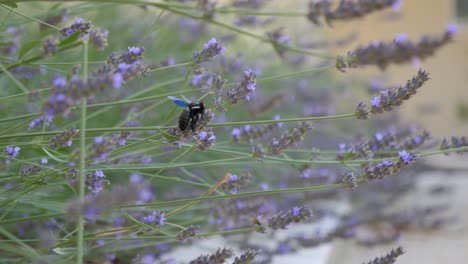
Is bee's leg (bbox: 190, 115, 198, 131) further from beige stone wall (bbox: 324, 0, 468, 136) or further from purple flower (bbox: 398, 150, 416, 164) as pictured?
beige stone wall (bbox: 324, 0, 468, 136)

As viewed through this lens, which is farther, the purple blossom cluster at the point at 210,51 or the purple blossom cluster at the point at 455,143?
the purple blossom cluster at the point at 455,143

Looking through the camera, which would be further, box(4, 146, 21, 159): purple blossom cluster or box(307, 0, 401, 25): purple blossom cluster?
box(307, 0, 401, 25): purple blossom cluster

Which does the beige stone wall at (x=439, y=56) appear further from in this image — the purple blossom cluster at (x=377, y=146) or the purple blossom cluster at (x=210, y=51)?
the purple blossom cluster at (x=210, y=51)

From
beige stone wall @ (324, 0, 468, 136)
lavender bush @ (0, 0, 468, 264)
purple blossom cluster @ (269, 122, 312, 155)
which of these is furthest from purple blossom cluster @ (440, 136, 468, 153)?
beige stone wall @ (324, 0, 468, 136)

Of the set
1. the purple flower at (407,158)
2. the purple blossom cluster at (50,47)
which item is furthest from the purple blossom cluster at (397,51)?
the purple blossom cluster at (50,47)

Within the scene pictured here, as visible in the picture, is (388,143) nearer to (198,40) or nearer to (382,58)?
(382,58)

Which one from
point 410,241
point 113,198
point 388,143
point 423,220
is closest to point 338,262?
point 423,220
